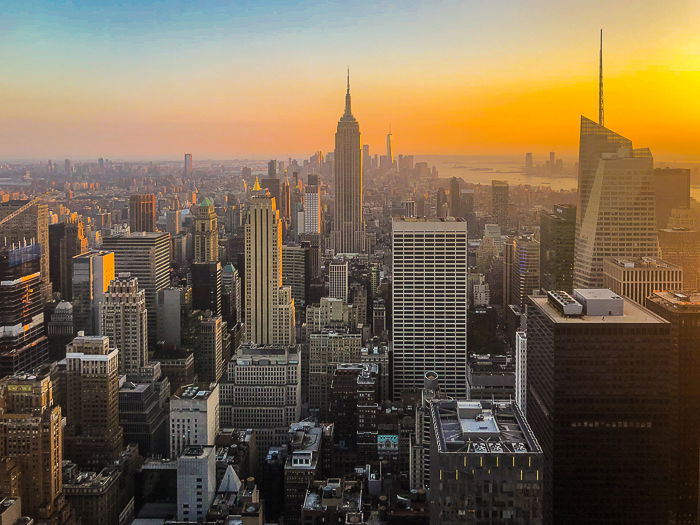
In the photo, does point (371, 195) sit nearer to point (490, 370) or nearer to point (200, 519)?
point (490, 370)

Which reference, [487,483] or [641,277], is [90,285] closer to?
[641,277]

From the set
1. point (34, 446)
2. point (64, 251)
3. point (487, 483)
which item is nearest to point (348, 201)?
point (64, 251)

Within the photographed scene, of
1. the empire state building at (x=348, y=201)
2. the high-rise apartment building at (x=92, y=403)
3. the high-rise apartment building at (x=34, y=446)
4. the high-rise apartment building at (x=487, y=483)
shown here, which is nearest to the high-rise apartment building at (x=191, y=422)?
the high-rise apartment building at (x=92, y=403)

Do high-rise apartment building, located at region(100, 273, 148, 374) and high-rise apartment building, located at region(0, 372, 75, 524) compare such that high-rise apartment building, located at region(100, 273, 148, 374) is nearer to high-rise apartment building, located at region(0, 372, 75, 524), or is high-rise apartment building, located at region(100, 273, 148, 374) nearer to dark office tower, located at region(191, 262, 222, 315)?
dark office tower, located at region(191, 262, 222, 315)

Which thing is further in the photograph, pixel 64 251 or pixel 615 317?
pixel 64 251

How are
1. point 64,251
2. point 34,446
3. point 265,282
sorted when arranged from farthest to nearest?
point 265,282 < point 64,251 < point 34,446

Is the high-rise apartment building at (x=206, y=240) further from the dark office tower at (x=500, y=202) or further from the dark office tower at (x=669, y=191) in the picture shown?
the dark office tower at (x=669, y=191)
